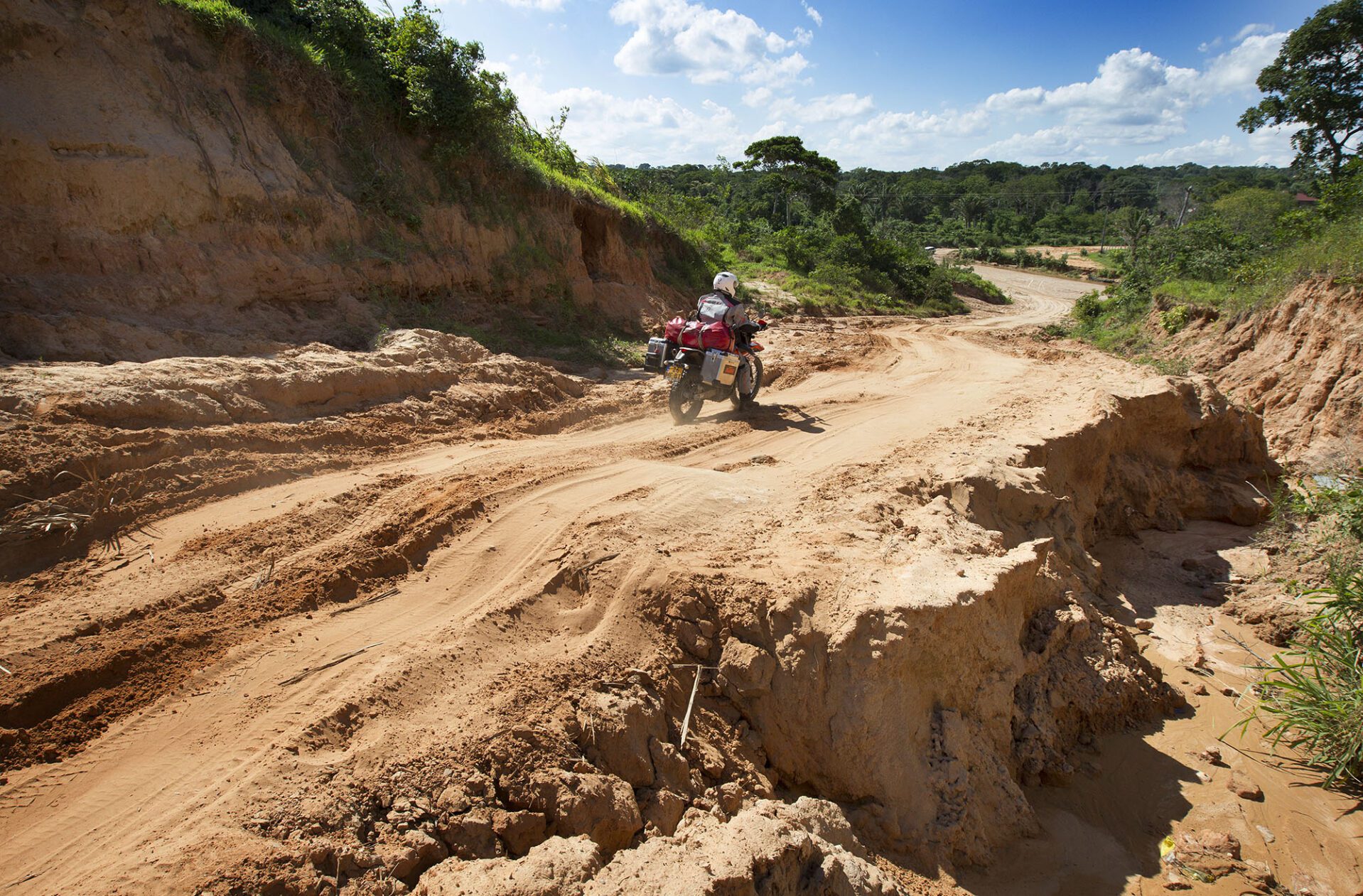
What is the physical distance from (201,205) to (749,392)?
19.8 feet

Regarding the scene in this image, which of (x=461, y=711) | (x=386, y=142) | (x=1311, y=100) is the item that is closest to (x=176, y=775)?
(x=461, y=711)

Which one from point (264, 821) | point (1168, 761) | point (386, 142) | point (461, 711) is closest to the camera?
point (264, 821)

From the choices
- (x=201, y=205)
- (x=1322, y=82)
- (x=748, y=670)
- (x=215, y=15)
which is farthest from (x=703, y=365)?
(x=1322, y=82)

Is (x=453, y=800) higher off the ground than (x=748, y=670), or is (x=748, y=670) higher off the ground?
(x=453, y=800)

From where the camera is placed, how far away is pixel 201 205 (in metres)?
7.18

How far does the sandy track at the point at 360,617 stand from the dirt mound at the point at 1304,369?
23.6 feet

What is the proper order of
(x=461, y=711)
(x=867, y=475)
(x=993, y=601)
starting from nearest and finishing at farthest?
(x=461, y=711) < (x=993, y=601) < (x=867, y=475)

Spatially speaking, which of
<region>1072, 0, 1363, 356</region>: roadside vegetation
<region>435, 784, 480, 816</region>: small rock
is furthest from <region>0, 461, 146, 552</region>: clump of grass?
<region>1072, 0, 1363, 356</region>: roadside vegetation

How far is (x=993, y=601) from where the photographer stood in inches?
165

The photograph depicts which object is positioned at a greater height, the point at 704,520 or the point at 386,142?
the point at 386,142

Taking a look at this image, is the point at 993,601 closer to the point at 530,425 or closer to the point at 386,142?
the point at 530,425

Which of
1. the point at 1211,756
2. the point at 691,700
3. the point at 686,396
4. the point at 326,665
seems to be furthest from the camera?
the point at 686,396

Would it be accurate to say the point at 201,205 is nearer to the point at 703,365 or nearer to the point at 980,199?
the point at 703,365

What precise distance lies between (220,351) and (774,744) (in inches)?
222
